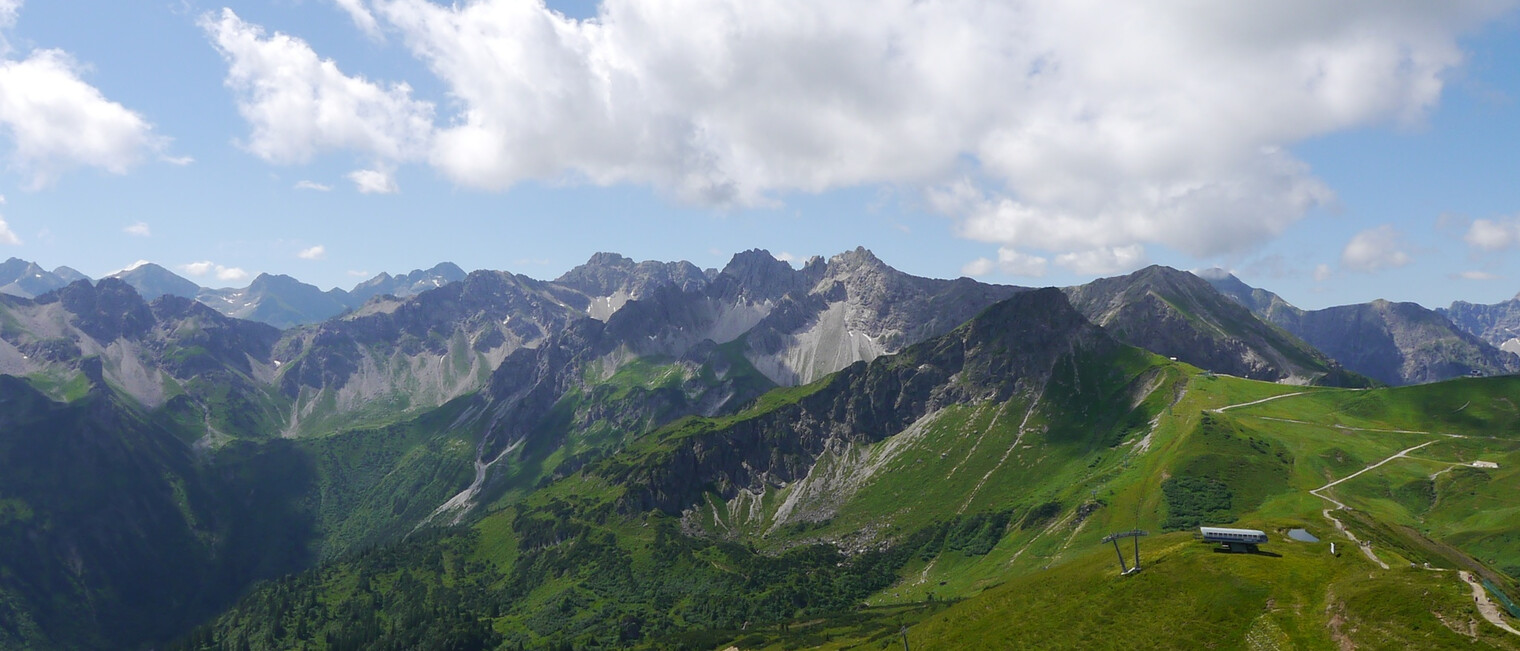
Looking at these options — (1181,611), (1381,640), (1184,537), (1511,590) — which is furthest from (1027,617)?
(1511,590)

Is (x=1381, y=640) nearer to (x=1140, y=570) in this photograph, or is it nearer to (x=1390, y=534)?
(x=1140, y=570)

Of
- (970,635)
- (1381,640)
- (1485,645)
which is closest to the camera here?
(1485,645)

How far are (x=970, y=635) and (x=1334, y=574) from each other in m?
67.4

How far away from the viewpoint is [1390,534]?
196625 millimetres

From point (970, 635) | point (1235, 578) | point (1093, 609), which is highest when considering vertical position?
point (1235, 578)

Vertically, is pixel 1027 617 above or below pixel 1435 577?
below

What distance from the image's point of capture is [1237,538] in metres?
155

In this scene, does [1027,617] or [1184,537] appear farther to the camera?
[1184,537]

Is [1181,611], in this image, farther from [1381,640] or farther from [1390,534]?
[1390,534]

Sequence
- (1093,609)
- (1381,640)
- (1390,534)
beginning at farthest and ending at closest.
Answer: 1. (1390,534)
2. (1093,609)
3. (1381,640)

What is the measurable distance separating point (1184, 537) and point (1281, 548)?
2166cm

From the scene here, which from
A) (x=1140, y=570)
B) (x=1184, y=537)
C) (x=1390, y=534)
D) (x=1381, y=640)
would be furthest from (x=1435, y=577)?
(x=1390, y=534)

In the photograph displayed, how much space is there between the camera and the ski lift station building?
153 metres

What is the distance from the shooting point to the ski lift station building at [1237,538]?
6029 inches
